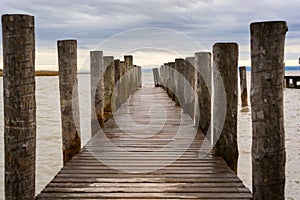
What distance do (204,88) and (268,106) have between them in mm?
3491

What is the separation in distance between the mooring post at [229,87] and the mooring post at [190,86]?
3.95 m

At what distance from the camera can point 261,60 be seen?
336 cm

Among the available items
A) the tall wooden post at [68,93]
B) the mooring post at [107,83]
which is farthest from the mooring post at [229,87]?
the mooring post at [107,83]

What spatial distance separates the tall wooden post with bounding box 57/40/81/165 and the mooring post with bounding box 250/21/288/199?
10.1 feet

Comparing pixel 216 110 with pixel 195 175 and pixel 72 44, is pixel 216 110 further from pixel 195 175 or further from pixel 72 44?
pixel 72 44

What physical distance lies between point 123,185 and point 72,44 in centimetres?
241

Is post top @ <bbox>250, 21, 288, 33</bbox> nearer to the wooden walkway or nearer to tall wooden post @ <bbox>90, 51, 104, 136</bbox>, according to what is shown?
the wooden walkway

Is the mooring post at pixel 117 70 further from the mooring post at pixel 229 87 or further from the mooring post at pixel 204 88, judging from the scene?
the mooring post at pixel 229 87

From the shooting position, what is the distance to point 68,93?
5824 millimetres

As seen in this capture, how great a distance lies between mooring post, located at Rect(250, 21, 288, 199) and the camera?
332 cm

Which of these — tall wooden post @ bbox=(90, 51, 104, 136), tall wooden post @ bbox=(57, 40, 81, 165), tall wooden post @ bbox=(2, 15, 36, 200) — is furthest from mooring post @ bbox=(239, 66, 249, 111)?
tall wooden post @ bbox=(2, 15, 36, 200)

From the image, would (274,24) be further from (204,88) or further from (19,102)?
(204,88)

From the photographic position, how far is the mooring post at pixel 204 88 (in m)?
6.82

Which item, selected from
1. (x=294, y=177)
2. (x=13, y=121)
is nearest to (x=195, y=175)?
(x=13, y=121)
